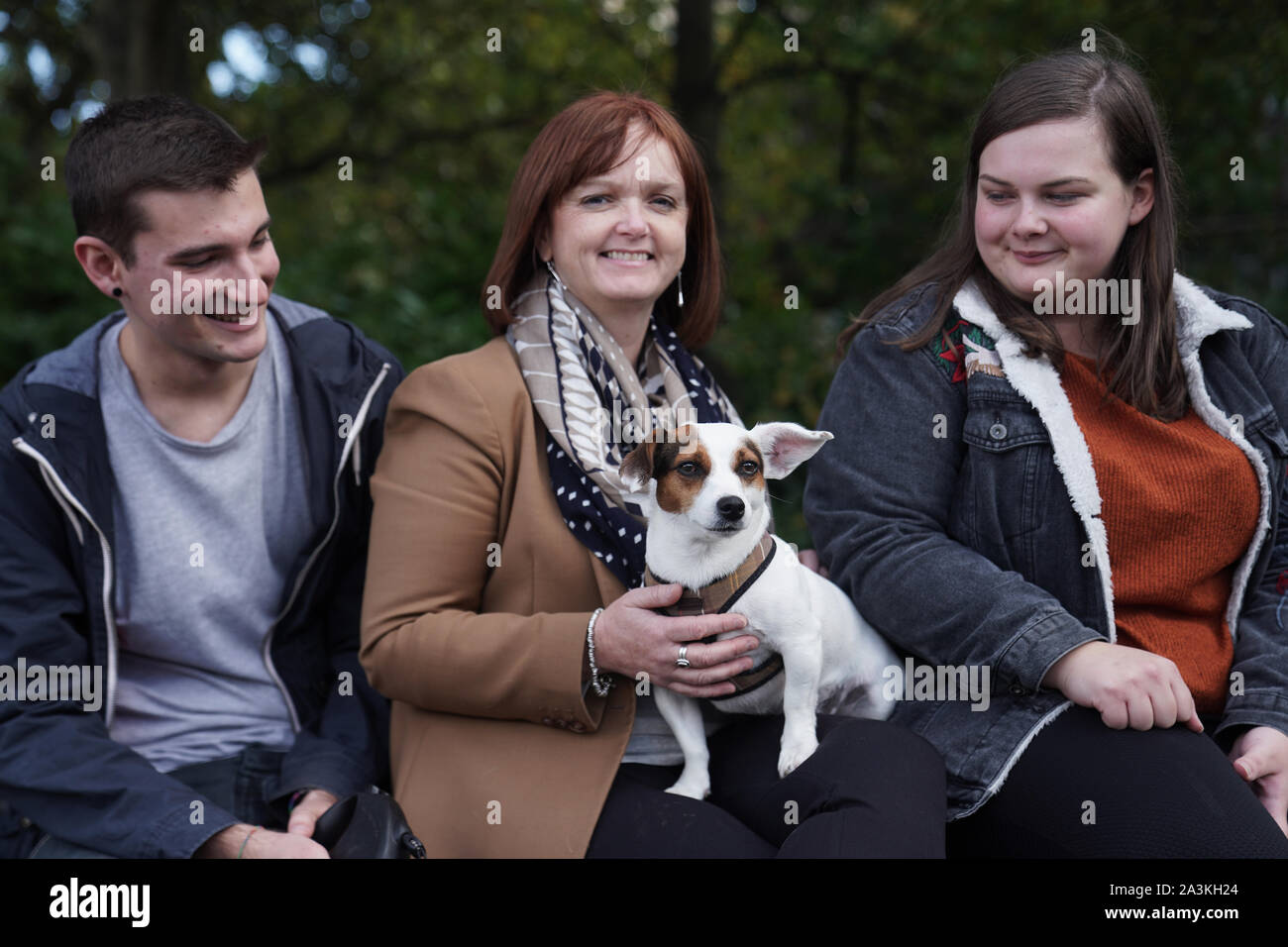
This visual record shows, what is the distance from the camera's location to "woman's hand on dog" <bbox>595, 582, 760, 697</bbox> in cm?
243

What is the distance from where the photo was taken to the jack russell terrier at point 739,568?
242cm

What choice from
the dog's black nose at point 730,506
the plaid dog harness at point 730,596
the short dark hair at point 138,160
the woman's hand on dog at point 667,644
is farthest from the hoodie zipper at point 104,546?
the dog's black nose at point 730,506

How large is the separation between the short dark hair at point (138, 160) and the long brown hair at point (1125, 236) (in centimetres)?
164

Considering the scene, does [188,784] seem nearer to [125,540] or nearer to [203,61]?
[125,540]

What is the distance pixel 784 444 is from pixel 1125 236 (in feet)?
3.17

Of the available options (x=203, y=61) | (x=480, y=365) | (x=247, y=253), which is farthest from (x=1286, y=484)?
(x=203, y=61)

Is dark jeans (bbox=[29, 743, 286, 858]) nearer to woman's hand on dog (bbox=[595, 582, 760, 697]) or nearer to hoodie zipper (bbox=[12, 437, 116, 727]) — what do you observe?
hoodie zipper (bbox=[12, 437, 116, 727])

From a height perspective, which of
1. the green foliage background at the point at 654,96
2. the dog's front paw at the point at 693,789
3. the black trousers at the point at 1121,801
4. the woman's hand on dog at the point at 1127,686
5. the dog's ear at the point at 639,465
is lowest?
the dog's front paw at the point at 693,789

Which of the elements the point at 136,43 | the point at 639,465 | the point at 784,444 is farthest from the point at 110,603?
the point at 136,43

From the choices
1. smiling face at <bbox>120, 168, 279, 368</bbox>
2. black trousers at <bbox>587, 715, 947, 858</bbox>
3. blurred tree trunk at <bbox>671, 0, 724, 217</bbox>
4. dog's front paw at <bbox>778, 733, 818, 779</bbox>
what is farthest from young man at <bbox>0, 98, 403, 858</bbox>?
blurred tree trunk at <bbox>671, 0, 724, 217</bbox>

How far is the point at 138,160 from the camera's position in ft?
8.76

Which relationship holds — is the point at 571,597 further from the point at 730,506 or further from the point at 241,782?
the point at 241,782

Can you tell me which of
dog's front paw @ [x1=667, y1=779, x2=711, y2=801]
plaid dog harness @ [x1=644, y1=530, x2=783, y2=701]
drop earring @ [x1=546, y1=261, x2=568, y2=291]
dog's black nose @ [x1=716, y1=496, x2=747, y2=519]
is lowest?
dog's front paw @ [x1=667, y1=779, x2=711, y2=801]

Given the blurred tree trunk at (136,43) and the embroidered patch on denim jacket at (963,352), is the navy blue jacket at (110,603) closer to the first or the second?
the embroidered patch on denim jacket at (963,352)
